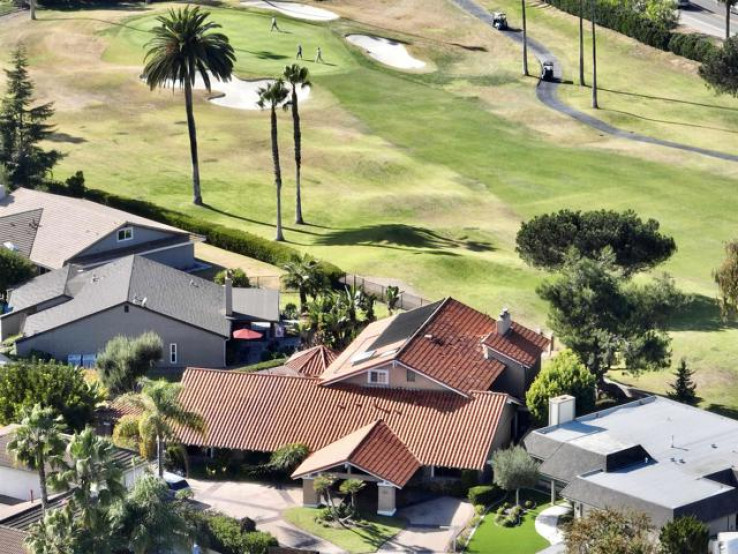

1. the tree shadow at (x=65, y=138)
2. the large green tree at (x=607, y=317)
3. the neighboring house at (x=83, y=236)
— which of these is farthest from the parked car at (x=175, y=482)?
the tree shadow at (x=65, y=138)

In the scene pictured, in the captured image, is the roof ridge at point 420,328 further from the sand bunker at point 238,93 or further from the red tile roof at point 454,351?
the sand bunker at point 238,93

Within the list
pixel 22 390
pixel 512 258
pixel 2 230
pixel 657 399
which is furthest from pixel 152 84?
pixel 657 399

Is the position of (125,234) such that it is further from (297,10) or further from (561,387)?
(297,10)

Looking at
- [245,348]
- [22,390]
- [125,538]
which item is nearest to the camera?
[125,538]

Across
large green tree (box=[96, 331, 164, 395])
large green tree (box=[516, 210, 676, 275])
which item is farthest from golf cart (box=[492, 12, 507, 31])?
large green tree (box=[96, 331, 164, 395])

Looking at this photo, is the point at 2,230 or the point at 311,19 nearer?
the point at 2,230

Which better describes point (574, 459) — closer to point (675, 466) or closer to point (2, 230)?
point (675, 466)

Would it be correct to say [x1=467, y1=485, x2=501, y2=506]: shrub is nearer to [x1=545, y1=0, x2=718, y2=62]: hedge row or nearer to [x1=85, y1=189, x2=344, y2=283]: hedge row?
[x1=85, y1=189, x2=344, y2=283]: hedge row
